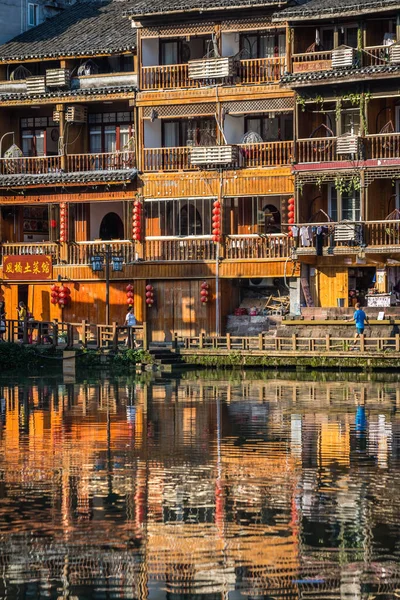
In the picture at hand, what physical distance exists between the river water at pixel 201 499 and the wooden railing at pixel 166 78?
21286 millimetres

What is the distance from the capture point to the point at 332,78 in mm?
53438

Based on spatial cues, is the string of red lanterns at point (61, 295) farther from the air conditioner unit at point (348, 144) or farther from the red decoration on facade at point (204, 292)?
the air conditioner unit at point (348, 144)

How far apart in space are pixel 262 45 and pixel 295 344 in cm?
1340

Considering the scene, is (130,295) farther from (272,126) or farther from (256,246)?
(272,126)

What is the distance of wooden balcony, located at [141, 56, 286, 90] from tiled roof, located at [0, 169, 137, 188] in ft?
11.2

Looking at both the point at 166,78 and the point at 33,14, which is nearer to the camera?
the point at 166,78

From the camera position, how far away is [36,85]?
59906 mm

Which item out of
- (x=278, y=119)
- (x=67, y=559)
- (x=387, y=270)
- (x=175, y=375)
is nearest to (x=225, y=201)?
(x=278, y=119)

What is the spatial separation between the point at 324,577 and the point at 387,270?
35816 millimetres

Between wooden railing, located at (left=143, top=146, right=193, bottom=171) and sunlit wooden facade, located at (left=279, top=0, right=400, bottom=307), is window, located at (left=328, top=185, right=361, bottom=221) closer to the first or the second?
sunlit wooden facade, located at (left=279, top=0, right=400, bottom=307)

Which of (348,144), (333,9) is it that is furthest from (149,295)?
(333,9)

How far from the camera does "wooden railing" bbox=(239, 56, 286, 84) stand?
56094mm

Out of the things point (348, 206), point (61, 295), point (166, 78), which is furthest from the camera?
point (61, 295)

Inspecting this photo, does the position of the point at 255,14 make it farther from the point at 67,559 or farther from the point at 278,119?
the point at 67,559
